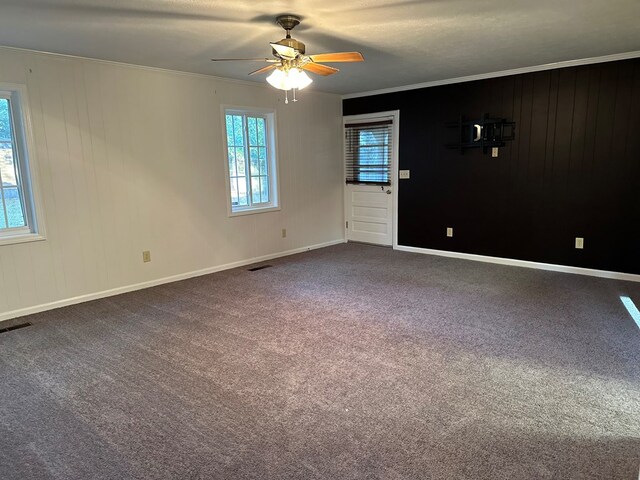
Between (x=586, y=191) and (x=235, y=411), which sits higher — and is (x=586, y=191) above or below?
above

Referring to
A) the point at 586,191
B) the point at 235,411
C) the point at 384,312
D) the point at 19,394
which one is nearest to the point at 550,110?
→ the point at 586,191

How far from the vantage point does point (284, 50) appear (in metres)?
2.99

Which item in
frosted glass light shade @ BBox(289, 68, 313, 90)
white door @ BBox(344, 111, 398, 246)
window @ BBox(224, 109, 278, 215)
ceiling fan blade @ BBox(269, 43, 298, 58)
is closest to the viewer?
ceiling fan blade @ BBox(269, 43, 298, 58)

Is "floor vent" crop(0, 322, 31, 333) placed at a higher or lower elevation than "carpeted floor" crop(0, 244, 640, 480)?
higher

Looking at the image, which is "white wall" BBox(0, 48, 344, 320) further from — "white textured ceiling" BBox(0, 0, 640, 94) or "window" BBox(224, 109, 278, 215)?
"white textured ceiling" BBox(0, 0, 640, 94)

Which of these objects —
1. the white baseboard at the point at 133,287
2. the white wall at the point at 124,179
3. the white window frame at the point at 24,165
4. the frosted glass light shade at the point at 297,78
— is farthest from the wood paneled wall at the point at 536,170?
the white window frame at the point at 24,165

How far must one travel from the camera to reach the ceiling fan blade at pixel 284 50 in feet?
9.65

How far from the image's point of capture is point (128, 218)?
14.7 feet

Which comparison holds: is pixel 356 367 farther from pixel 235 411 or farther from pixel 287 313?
pixel 287 313

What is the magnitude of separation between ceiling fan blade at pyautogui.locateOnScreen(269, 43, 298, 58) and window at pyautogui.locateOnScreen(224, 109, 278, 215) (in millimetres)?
2355

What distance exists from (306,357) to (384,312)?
1.10m

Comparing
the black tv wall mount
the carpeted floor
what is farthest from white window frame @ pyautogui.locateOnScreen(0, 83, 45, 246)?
the black tv wall mount

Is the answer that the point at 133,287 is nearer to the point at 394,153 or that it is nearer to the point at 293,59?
the point at 293,59

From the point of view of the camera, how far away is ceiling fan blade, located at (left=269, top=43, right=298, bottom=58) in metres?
2.94
